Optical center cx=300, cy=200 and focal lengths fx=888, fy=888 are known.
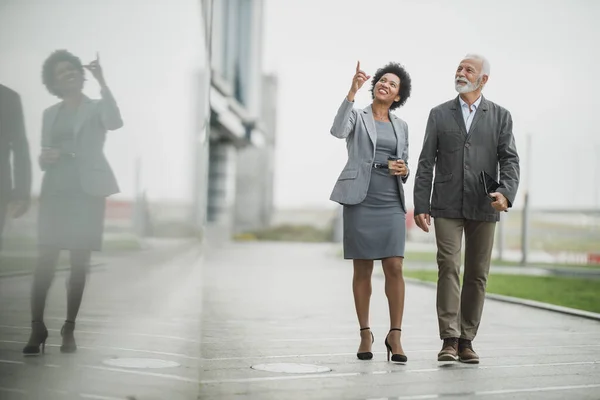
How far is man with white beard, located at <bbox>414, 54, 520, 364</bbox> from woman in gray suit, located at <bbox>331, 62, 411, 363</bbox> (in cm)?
20

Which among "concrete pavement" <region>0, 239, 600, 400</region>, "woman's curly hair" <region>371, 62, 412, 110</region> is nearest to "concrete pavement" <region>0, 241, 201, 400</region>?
"concrete pavement" <region>0, 239, 600, 400</region>

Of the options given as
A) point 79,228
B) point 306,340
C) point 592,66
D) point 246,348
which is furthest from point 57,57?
point 592,66

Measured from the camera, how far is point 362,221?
16.8ft

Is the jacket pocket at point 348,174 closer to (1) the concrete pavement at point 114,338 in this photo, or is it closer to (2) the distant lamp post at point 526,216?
(1) the concrete pavement at point 114,338

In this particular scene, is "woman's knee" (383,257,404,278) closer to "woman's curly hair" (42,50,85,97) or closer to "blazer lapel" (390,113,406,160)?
"blazer lapel" (390,113,406,160)

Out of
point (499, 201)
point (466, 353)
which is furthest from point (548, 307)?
point (499, 201)

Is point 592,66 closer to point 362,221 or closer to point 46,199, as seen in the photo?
point 362,221

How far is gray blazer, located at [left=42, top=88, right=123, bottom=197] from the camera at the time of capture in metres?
1.41

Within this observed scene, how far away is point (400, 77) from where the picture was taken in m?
5.27

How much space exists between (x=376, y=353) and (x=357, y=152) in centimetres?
129

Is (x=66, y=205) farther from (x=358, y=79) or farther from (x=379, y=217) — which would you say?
(x=379, y=217)

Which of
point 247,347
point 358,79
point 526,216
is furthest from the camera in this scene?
point 526,216

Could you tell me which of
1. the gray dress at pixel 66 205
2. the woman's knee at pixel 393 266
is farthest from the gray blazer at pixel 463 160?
the gray dress at pixel 66 205

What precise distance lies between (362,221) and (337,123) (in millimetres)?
582
